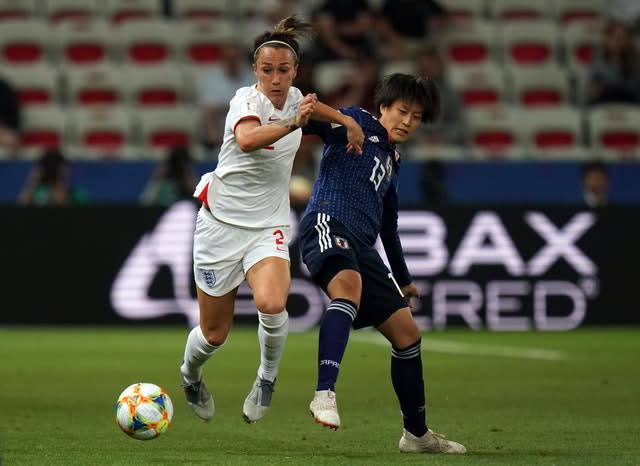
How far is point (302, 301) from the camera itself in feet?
46.1

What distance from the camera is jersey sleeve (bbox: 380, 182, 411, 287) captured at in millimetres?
6852

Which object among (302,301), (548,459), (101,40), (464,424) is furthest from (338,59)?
(548,459)

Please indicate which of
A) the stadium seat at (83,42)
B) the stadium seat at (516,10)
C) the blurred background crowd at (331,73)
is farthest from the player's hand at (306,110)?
the stadium seat at (516,10)

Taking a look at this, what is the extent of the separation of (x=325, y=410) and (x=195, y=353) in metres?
1.51

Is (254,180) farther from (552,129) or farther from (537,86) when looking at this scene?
(537,86)

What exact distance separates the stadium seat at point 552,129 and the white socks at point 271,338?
10.2 meters

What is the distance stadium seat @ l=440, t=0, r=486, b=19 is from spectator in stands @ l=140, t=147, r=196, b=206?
206 inches

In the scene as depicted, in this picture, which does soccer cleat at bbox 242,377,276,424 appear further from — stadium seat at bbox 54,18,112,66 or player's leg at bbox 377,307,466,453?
stadium seat at bbox 54,18,112,66

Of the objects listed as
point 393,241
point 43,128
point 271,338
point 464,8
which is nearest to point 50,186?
point 43,128

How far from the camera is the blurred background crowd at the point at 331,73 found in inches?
623

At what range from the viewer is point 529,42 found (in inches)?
720

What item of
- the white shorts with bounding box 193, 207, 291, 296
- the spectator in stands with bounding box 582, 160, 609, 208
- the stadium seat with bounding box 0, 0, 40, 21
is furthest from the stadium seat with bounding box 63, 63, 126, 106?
the white shorts with bounding box 193, 207, 291, 296

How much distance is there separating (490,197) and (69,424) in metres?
8.19

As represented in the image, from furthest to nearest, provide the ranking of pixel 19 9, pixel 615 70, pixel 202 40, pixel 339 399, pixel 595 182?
pixel 19 9, pixel 202 40, pixel 615 70, pixel 595 182, pixel 339 399
